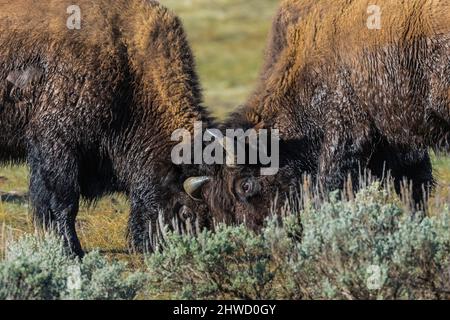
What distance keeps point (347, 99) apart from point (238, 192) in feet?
4.63

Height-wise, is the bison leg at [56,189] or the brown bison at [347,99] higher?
the brown bison at [347,99]

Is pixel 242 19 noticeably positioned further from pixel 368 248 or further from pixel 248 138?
pixel 368 248

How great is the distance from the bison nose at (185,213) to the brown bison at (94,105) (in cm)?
2

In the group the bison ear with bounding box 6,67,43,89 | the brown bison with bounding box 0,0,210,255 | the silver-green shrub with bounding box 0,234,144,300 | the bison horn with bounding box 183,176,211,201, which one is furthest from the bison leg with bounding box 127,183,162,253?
the silver-green shrub with bounding box 0,234,144,300

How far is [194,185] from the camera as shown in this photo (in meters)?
10.8

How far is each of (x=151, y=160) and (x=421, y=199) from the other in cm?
289

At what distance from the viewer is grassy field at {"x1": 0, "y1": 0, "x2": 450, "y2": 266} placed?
12.1 meters

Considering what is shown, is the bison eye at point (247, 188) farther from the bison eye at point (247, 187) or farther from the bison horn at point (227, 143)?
the bison horn at point (227, 143)

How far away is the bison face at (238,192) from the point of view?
10.7m

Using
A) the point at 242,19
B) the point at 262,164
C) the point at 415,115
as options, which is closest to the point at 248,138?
the point at 262,164

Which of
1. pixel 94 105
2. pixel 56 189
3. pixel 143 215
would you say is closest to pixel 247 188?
pixel 143 215

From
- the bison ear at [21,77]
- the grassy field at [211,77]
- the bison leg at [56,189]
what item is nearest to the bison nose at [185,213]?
the grassy field at [211,77]

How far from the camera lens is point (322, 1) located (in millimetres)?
10984

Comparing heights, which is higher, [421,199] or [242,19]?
[242,19]
